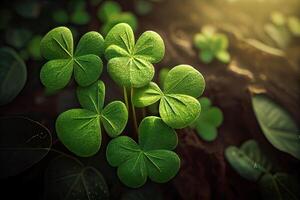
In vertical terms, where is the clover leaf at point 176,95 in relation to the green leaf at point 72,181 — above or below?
above

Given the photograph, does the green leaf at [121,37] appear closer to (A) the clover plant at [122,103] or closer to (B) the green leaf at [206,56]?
(A) the clover plant at [122,103]

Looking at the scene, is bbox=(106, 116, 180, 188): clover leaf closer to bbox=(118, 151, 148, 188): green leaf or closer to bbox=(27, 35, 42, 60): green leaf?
bbox=(118, 151, 148, 188): green leaf

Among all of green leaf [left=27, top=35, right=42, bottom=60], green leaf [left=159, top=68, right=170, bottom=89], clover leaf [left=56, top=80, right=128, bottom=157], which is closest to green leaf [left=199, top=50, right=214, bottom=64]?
green leaf [left=159, top=68, right=170, bottom=89]

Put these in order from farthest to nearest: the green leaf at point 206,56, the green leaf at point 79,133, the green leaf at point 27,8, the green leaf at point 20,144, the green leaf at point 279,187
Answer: the green leaf at point 27,8
the green leaf at point 206,56
the green leaf at point 279,187
the green leaf at point 20,144
the green leaf at point 79,133

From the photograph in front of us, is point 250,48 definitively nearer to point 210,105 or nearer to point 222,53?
point 222,53

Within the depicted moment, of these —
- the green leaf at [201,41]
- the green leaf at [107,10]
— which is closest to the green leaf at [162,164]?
the green leaf at [201,41]

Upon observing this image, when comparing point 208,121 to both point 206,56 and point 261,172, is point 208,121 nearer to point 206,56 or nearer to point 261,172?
point 261,172

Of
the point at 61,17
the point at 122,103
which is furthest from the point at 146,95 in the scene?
the point at 61,17

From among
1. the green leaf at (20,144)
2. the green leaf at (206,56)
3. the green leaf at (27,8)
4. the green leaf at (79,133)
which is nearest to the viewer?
the green leaf at (79,133)
